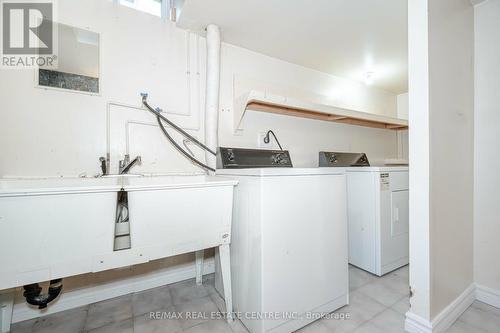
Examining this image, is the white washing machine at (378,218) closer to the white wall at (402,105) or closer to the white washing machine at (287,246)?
the white washing machine at (287,246)

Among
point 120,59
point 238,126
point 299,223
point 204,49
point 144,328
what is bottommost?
point 144,328

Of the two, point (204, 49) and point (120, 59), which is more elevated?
point (204, 49)

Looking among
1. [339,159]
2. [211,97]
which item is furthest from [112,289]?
[339,159]

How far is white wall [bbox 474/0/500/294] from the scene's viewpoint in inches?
60.6

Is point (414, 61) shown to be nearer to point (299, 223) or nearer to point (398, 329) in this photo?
point (299, 223)

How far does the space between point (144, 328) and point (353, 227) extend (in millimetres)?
1897

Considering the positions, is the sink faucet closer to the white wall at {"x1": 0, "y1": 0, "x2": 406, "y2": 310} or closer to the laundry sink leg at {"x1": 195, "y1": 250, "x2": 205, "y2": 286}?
the white wall at {"x1": 0, "y1": 0, "x2": 406, "y2": 310}

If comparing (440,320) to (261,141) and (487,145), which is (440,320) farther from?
(261,141)

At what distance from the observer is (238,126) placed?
211 centimetres

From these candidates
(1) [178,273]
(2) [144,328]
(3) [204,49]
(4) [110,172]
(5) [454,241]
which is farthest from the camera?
(3) [204,49]

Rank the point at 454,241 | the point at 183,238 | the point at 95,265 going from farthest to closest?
the point at 454,241 → the point at 183,238 → the point at 95,265

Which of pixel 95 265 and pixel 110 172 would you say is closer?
pixel 95 265

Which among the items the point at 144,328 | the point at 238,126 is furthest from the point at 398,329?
the point at 238,126

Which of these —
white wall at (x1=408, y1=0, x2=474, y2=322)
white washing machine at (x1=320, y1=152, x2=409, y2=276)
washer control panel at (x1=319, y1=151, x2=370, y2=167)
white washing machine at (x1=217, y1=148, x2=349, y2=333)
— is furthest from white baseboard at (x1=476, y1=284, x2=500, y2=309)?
washer control panel at (x1=319, y1=151, x2=370, y2=167)
